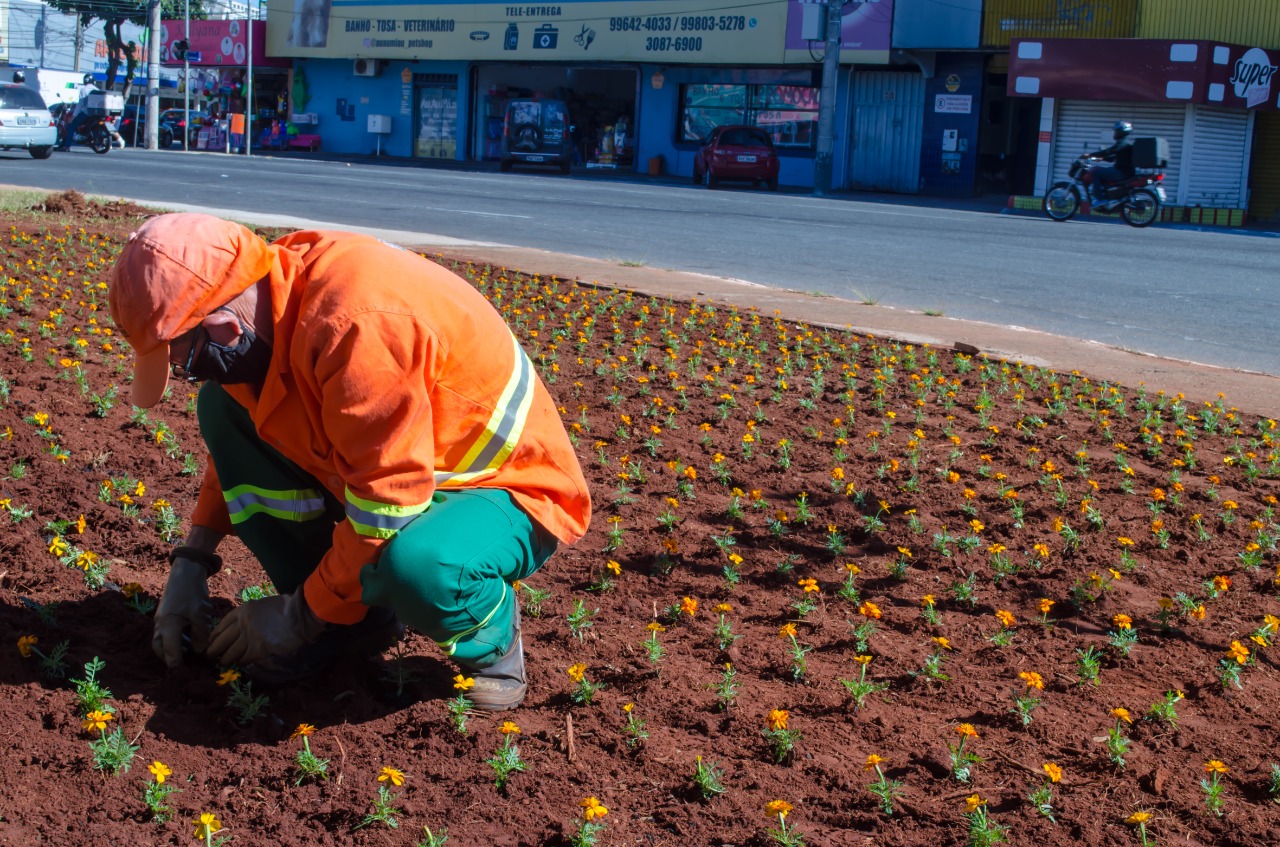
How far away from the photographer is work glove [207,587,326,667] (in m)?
2.84

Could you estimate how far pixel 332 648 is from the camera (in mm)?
3047

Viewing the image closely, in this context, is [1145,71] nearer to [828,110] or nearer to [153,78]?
[828,110]

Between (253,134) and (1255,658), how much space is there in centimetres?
4863

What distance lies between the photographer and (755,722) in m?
3.03

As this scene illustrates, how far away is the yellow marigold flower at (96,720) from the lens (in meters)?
2.65

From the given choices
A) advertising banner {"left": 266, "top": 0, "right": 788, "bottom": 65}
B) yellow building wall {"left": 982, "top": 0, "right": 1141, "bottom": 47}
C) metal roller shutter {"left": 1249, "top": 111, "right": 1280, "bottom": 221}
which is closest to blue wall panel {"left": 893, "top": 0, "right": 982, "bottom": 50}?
yellow building wall {"left": 982, "top": 0, "right": 1141, "bottom": 47}

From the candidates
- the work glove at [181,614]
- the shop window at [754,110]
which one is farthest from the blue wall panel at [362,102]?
the work glove at [181,614]

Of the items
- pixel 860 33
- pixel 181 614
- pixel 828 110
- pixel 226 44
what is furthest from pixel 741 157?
pixel 226 44

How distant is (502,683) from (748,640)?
0.78 meters

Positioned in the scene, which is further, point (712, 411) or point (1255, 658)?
point (712, 411)

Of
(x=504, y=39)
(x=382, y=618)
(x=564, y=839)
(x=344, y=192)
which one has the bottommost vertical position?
(x=564, y=839)

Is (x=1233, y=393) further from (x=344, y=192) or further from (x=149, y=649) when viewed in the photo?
(x=344, y=192)

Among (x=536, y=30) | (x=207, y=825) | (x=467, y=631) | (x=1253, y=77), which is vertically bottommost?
(x=207, y=825)

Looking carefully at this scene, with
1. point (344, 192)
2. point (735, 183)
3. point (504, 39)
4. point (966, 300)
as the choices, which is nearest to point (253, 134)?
point (504, 39)
